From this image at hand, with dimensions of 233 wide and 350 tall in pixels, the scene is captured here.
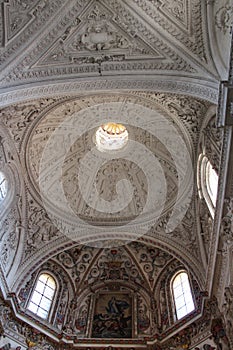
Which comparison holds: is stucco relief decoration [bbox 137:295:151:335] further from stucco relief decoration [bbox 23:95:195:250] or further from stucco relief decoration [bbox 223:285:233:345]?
stucco relief decoration [bbox 223:285:233:345]

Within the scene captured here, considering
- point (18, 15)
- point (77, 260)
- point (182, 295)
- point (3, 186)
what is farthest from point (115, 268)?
point (18, 15)

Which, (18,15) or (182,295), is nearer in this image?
(18,15)

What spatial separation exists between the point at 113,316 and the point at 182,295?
95.1 inches

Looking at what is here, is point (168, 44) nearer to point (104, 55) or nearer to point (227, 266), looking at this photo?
point (104, 55)

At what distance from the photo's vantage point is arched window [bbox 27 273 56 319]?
1293 centimetres

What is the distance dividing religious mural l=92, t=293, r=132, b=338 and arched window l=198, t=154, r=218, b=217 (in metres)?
4.70

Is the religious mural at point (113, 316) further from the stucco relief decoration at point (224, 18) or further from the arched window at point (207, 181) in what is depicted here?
the stucco relief decoration at point (224, 18)

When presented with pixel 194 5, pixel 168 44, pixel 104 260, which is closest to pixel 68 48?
pixel 168 44

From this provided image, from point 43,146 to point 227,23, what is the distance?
24.9ft

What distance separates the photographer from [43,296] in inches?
532

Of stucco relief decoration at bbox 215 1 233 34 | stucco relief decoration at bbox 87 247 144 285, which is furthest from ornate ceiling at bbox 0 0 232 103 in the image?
stucco relief decoration at bbox 87 247 144 285

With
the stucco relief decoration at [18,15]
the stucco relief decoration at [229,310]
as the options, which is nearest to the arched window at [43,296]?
the stucco relief decoration at [229,310]

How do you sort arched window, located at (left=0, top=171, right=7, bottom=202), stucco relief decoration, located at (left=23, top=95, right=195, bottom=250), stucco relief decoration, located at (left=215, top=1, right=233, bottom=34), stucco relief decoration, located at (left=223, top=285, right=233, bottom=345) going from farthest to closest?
stucco relief decoration, located at (left=23, top=95, right=195, bottom=250) < arched window, located at (left=0, top=171, right=7, bottom=202) < stucco relief decoration, located at (left=223, top=285, right=233, bottom=345) < stucco relief decoration, located at (left=215, top=1, right=233, bottom=34)

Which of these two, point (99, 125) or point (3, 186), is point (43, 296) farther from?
point (99, 125)
